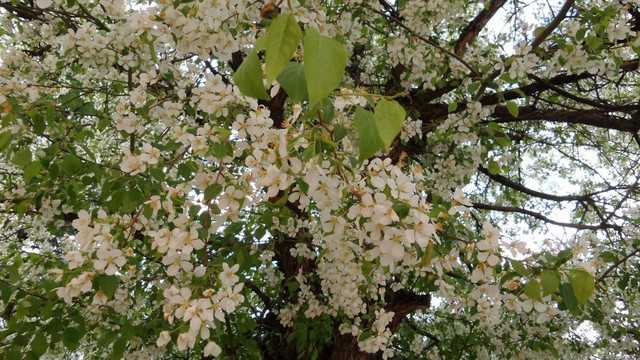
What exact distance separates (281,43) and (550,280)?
968 mm

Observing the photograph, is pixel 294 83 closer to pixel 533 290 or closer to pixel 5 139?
pixel 533 290

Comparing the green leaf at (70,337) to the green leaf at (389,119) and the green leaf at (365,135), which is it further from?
the green leaf at (389,119)

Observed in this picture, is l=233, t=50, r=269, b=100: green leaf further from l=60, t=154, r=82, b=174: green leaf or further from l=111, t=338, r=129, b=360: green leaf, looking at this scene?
l=111, t=338, r=129, b=360: green leaf

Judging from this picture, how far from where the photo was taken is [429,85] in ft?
11.3

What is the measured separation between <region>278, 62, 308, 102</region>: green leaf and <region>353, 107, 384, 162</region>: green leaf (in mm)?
114

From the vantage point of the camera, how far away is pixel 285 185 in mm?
1174

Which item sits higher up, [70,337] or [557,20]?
[557,20]

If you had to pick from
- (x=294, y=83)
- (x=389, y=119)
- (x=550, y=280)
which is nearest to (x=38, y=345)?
(x=294, y=83)

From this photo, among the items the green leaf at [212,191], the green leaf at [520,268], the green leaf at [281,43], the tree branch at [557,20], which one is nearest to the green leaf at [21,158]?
the green leaf at [212,191]

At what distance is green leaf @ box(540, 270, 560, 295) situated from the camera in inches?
43.8

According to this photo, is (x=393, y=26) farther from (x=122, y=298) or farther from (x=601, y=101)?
(x=122, y=298)

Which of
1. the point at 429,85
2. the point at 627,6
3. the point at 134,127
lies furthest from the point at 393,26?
the point at 134,127

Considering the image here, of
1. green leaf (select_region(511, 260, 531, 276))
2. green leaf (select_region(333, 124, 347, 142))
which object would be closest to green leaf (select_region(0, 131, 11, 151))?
green leaf (select_region(333, 124, 347, 142))

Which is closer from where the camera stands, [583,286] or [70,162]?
[583,286]
